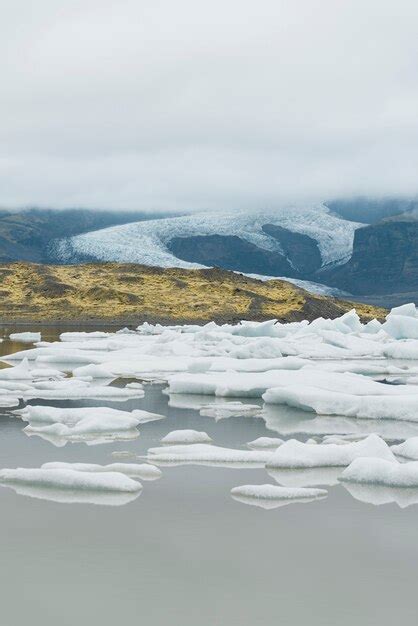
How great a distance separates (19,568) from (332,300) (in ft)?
226

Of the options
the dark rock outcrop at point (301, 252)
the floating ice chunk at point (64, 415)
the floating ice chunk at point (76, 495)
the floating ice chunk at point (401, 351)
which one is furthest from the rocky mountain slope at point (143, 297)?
the dark rock outcrop at point (301, 252)

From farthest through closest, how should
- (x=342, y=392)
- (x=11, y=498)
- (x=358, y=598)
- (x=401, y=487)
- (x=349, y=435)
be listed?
(x=342, y=392) < (x=349, y=435) < (x=401, y=487) < (x=11, y=498) < (x=358, y=598)

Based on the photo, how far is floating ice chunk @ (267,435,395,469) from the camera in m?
9.89

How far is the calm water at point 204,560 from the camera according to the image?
18.8 feet

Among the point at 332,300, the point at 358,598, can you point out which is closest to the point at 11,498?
the point at 358,598

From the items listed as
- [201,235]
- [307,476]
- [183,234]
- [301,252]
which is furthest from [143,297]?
[301,252]

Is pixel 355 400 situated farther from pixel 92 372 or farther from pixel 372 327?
pixel 372 327

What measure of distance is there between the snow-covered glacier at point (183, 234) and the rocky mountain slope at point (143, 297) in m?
19.8

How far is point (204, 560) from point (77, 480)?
2496 millimetres

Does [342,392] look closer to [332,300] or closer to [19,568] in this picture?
[19,568]

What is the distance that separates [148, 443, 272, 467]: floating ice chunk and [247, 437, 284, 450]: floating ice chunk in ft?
2.24

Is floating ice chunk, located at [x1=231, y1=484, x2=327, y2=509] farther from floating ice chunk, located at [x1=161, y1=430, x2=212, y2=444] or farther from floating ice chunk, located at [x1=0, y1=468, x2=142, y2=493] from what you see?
floating ice chunk, located at [x1=161, y1=430, x2=212, y2=444]

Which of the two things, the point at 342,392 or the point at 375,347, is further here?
the point at 375,347

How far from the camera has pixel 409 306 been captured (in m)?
42.9
